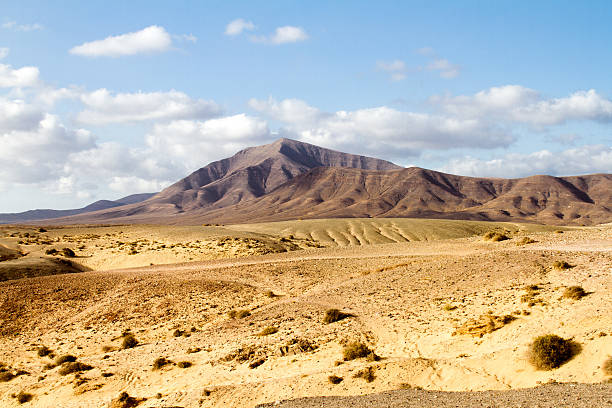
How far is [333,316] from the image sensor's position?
25.4 meters

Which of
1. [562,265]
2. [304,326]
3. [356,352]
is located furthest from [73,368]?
[562,265]

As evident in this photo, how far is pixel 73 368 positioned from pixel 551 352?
20.5m

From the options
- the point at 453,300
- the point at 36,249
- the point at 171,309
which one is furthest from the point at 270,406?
the point at 36,249

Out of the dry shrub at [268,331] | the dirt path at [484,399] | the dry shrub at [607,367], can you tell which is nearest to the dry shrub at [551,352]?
the dry shrub at [607,367]

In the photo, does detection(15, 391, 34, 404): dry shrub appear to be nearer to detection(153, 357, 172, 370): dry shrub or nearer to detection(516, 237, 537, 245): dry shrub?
detection(153, 357, 172, 370): dry shrub

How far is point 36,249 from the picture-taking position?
6231cm

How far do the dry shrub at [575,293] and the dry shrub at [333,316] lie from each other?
10723mm

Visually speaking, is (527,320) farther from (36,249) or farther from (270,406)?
(36,249)

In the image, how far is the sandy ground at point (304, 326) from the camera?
18.1 metres

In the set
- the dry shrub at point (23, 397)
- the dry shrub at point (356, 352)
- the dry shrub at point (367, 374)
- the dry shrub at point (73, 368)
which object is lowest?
the dry shrub at point (23, 397)

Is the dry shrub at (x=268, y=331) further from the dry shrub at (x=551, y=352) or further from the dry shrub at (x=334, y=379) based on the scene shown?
the dry shrub at (x=551, y=352)

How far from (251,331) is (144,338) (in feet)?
20.7

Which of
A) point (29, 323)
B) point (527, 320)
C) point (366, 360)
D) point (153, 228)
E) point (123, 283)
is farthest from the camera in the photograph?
point (153, 228)

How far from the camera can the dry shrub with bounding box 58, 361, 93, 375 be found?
22125 millimetres
